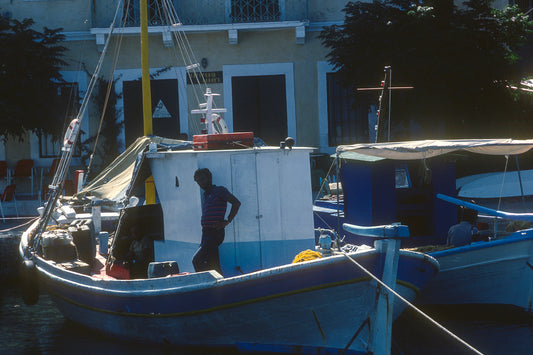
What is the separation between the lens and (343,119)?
20.9 m

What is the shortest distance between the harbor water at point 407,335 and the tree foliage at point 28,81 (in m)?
6.47

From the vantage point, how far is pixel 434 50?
17.2 m

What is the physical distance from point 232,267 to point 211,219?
2.74ft

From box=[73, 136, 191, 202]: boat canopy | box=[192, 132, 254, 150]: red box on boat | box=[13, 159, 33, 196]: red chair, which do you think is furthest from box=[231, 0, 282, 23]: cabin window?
box=[192, 132, 254, 150]: red box on boat

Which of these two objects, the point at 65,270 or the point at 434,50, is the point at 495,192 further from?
the point at 65,270

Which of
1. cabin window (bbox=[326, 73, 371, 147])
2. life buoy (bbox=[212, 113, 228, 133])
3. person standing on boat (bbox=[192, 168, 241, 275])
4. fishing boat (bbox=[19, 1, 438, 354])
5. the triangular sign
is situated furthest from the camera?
cabin window (bbox=[326, 73, 371, 147])

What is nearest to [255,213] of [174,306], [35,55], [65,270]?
[174,306]

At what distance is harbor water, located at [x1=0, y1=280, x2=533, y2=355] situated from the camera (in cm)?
1005

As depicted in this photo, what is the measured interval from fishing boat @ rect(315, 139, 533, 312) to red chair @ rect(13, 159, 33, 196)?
10425 mm

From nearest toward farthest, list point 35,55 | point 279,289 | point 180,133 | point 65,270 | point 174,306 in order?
point 279,289 < point 174,306 < point 65,270 < point 35,55 < point 180,133

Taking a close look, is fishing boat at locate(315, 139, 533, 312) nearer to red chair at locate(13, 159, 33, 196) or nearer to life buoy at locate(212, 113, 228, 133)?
life buoy at locate(212, 113, 228, 133)

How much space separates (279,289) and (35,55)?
11.9 m

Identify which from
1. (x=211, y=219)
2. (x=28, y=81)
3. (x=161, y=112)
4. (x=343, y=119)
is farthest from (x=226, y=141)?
(x=343, y=119)

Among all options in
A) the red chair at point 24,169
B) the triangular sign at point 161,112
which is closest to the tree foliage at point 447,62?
the triangular sign at point 161,112
